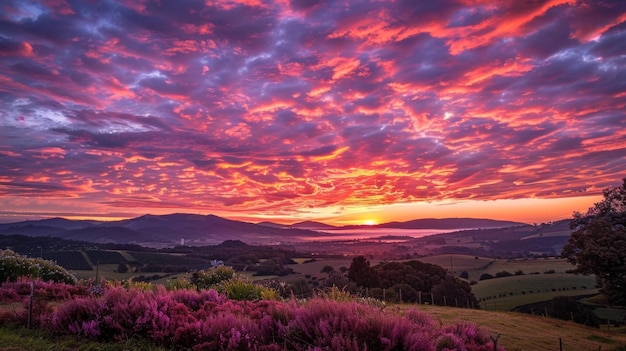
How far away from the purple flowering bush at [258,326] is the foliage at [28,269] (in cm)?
Result: 999

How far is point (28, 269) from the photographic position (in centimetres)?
1850

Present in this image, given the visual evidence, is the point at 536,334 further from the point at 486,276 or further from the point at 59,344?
the point at 486,276

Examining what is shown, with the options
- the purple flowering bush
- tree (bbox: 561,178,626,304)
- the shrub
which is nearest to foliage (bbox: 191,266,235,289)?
the purple flowering bush

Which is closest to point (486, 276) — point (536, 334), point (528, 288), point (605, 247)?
point (528, 288)

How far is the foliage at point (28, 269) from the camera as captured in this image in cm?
1779

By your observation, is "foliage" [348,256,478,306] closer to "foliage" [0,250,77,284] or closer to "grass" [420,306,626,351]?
"grass" [420,306,626,351]

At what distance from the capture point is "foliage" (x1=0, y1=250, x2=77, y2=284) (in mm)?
17791

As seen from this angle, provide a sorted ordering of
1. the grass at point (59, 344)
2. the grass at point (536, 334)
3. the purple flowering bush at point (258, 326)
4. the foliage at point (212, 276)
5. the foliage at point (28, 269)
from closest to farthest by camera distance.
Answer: the purple flowering bush at point (258, 326) < the grass at point (59, 344) < the grass at point (536, 334) < the foliage at point (28, 269) < the foliage at point (212, 276)

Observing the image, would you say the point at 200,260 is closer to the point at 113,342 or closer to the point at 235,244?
the point at 235,244

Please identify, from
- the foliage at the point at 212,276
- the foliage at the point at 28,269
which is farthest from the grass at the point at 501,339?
the foliage at the point at 28,269

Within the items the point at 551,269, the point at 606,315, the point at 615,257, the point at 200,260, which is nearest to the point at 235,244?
the point at 200,260

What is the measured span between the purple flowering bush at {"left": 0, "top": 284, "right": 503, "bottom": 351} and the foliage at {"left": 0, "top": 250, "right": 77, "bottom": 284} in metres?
9.99

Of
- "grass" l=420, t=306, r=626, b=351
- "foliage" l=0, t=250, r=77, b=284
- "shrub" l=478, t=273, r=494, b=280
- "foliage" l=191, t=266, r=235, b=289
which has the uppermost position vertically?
"foliage" l=0, t=250, r=77, b=284

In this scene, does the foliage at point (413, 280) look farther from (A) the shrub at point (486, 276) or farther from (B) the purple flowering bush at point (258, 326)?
(B) the purple flowering bush at point (258, 326)
